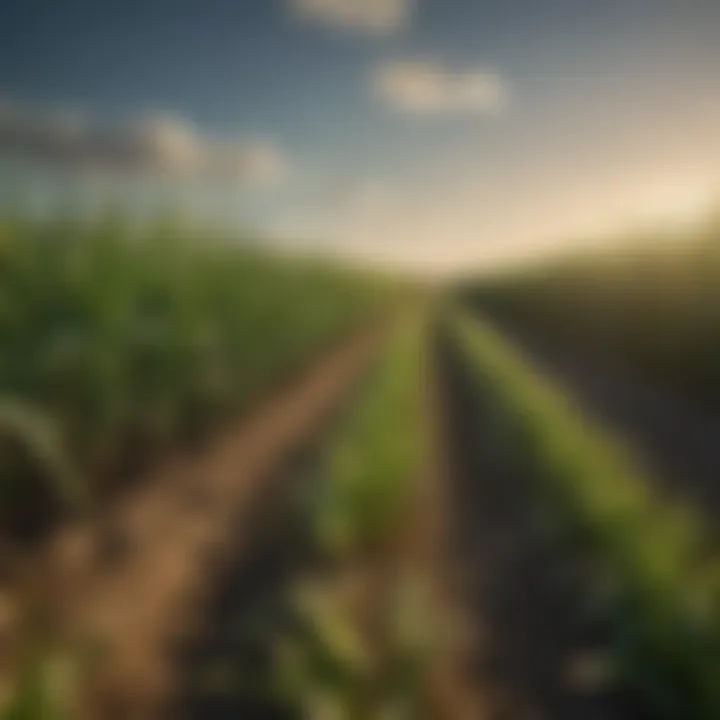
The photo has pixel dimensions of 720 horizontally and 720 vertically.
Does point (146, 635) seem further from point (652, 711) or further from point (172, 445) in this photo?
point (172, 445)

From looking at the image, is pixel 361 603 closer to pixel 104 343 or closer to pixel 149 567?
pixel 149 567

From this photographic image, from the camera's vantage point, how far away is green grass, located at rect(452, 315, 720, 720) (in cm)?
163

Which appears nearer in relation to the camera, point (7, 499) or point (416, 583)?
point (416, 583)

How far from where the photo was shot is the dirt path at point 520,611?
175 cm

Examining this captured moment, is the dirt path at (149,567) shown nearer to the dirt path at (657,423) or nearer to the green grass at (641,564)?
the green grass at (641,564)

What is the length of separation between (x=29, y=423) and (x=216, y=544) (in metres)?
0.59

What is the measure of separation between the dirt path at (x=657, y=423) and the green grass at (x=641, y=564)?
0.53 ft

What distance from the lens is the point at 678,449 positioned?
362cm

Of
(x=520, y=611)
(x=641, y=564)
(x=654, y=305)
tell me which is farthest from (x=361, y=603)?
(x=654, y=305)

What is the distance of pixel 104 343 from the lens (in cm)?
262

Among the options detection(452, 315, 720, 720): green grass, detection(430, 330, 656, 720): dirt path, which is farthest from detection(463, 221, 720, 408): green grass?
detection(430, 330, 656, 720): dirt path

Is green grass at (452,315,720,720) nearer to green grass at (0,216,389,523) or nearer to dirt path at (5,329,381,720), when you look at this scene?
dirt path at (5,329,381,720)

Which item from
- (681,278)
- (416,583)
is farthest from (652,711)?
(681,278)

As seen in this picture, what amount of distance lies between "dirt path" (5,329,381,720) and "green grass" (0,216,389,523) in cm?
16
